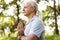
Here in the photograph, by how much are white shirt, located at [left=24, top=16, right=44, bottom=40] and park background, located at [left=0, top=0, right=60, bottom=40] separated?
61.8 inches

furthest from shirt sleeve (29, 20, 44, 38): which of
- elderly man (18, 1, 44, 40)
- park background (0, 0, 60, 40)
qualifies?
park background (0, 0, 60, 40)

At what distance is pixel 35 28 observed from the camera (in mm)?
1062

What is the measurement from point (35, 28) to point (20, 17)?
1.69m

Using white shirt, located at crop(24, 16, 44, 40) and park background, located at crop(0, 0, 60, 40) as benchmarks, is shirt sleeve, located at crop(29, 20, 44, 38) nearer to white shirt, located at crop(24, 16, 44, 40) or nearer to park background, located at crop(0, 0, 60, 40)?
white shirt, located at crop(24, 16, 44, 40)

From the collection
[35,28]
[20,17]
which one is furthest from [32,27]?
[20,17]

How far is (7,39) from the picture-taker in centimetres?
275

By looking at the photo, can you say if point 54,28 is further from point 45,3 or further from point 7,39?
point 7,39

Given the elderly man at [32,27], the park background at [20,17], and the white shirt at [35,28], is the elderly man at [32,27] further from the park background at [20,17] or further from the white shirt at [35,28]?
the park background at [20,17]

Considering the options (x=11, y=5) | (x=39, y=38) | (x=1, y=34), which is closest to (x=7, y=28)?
(x=1, y=34)

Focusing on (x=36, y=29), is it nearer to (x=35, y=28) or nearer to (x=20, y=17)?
(x=35, y=28)

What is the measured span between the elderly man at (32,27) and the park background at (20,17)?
5.08 ft

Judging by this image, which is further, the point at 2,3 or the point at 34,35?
the point at 2,3

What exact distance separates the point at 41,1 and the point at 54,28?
37 cm

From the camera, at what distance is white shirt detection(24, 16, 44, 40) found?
3.49ft
